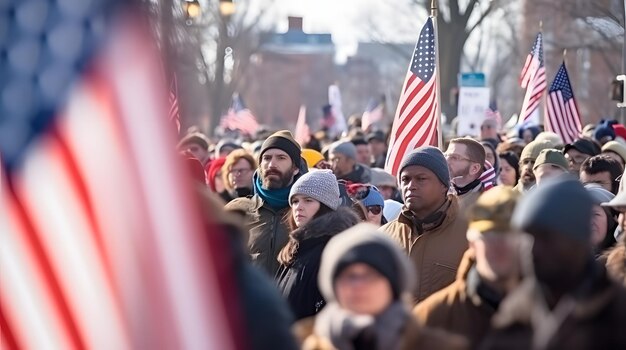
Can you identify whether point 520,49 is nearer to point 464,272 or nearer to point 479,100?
point 479,100

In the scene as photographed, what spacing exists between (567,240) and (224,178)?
29.5 feet

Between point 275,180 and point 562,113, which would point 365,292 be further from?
point 562,113

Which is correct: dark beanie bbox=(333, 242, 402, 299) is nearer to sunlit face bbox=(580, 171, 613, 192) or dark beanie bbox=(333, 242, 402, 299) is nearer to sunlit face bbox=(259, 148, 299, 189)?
sunlit face bbox=(259, 148, 299, 189)

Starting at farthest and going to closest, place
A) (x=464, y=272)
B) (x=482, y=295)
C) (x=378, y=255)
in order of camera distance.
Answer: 1. (x=464, y=272)
2. (x=482, y=295)
3. (x=378, y=255)

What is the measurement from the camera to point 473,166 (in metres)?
10.7

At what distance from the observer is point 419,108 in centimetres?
1370

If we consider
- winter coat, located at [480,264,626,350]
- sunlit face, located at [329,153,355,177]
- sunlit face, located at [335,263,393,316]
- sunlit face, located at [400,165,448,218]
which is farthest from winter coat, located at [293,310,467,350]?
sunlit face, located at [329,153,355,177]

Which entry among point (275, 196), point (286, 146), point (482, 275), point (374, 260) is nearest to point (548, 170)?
point (286, 146)

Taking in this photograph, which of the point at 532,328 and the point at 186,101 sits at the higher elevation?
the point at 186,101

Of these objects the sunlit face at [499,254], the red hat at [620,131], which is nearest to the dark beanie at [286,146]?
the sunlit face at [499,254]

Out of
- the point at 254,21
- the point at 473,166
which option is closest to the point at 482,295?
the point at 473,166

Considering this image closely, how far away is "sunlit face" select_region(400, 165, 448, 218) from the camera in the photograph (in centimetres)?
832

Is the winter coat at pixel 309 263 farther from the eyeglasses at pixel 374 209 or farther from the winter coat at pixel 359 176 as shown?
the winter coat at pixel 359 176

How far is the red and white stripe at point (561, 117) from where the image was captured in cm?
1961
